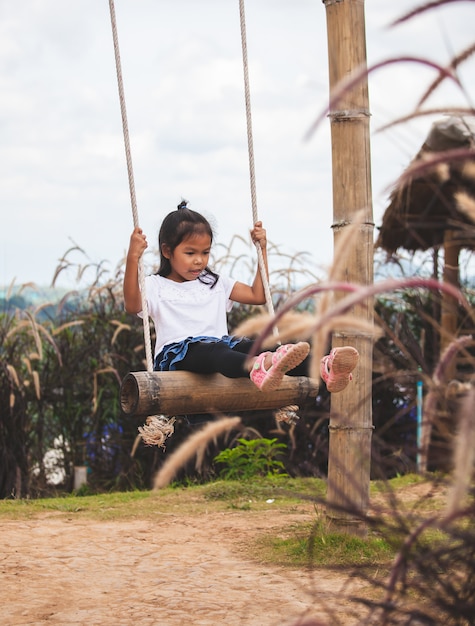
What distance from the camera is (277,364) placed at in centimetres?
353

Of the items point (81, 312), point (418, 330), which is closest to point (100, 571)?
point (81, 312)

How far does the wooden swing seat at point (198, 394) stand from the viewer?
382 cm

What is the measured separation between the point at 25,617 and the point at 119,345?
4.43 meters

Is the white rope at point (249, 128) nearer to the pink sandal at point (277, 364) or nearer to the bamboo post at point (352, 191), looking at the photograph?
the bamboo post at point (352, 191)

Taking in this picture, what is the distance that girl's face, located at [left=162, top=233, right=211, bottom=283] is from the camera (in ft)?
15.5

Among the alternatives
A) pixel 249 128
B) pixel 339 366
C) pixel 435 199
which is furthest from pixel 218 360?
pixel 435 199

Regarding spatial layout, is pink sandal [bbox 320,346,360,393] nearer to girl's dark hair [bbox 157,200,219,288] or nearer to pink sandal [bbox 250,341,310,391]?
pink sandal [bbox 250,341,310,391]

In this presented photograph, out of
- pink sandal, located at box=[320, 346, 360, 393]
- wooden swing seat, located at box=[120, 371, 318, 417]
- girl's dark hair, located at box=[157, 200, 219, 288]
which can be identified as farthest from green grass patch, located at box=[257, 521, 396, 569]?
girl's dark hair, located at box=[157, 200, 219, 288]

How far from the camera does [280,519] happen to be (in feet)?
18.4

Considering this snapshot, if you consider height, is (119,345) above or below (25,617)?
above

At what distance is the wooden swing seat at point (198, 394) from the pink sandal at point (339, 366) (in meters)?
0.37

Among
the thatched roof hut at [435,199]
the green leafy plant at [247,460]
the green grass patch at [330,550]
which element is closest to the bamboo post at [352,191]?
the green grass patch at [330,550]

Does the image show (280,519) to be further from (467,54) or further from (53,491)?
(467,54)

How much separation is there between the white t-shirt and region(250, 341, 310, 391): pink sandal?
80 centimetres
